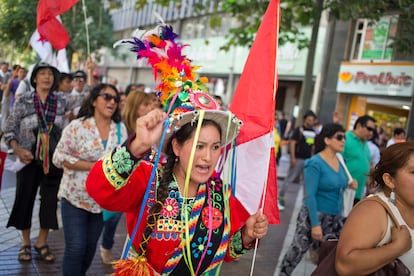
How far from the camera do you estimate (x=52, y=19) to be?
18.9ft

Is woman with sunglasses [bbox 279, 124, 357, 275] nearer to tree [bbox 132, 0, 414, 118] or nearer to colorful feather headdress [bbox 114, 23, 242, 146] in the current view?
colorful feather headdress [bbox 114, 23, 242, 146]

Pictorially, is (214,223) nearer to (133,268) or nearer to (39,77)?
(133,268)

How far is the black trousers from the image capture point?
462cm

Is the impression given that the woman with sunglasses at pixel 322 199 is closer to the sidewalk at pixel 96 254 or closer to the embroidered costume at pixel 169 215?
the sidewalk at pixel 96 254

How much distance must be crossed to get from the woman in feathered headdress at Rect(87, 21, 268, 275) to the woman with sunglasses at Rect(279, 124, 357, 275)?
2.12m

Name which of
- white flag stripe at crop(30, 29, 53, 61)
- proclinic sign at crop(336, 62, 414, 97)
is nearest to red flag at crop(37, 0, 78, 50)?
white flag stripe at crop(30, 29, 53, 61)

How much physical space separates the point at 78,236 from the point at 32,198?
1.40 m

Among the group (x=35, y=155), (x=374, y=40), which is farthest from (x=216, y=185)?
(x=374, y=40)

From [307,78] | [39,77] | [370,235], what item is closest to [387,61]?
[307,78]

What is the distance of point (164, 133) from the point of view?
2.16 metres

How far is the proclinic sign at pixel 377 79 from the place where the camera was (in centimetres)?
1562

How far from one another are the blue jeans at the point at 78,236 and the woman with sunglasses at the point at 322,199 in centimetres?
193

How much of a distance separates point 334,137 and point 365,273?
2574mm

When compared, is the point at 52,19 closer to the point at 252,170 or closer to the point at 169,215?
the point at 252,170
